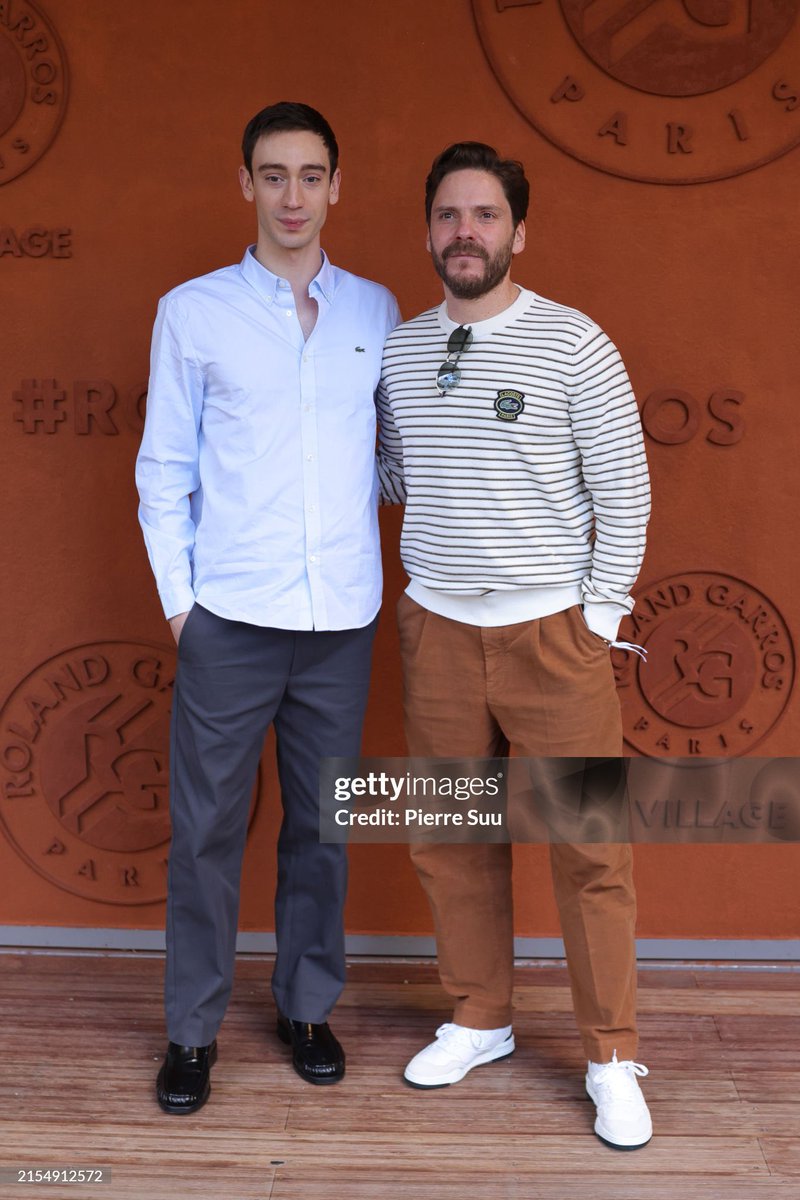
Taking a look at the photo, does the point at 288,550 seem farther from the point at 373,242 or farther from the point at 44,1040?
the point at 44,1040

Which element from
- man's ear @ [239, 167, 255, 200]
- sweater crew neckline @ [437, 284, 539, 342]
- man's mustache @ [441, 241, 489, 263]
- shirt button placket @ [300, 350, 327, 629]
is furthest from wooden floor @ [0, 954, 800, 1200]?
man's ear @ [239, 167, 255, 200]

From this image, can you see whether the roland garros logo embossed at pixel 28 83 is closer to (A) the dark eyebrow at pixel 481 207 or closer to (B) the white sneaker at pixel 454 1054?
(A) the dark eyebrow at pixel 481 207

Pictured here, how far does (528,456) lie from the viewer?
7.13ft

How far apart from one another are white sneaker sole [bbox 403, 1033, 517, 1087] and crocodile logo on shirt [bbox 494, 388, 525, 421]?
1.33 meters

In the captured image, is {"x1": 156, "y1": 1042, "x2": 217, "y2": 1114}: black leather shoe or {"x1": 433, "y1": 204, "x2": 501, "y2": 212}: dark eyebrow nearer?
{"x1": 433, "y1": 204, "x2": 501, "y2": 212}: dark eyebrow

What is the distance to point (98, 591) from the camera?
9.37ft

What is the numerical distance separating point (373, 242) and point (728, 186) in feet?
2.65

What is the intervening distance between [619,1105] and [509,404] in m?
1.34

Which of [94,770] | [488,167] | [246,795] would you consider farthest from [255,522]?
[94,770]

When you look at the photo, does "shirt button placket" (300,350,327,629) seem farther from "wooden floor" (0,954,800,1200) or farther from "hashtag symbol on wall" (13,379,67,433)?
"wooden floor" (0,954,800,1200)

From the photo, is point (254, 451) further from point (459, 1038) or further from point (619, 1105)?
point (619, 1105)

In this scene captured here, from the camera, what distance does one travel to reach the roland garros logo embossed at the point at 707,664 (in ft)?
9.14

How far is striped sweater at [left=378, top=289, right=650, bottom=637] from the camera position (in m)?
2.15

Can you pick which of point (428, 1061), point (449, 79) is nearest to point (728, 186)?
point (449, 79)
